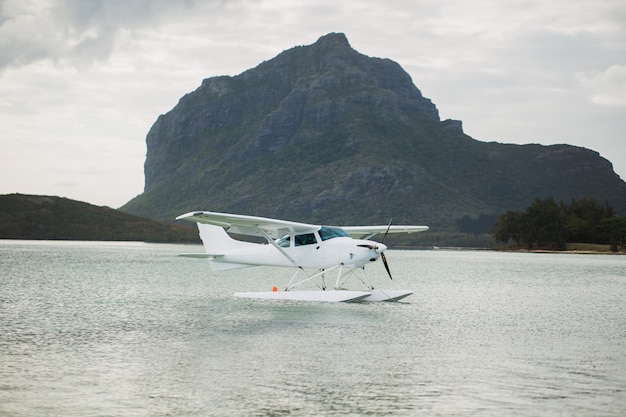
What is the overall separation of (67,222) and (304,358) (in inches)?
5184

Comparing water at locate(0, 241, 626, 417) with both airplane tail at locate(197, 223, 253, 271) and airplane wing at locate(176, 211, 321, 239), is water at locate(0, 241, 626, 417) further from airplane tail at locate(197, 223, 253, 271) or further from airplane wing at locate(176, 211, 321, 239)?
airplane wing at locate(176, 211, 321, 239)

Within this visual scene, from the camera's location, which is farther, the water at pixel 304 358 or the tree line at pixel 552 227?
the tree line at pixel 552 227

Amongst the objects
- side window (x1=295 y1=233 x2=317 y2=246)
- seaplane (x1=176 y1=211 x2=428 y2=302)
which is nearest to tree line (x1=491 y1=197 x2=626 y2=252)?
seaplane (x1=176 y1=211 x2=428 y2=302)

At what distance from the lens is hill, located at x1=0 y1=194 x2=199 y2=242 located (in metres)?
135

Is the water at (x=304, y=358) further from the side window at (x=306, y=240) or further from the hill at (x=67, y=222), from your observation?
the hill at (x=67, y=222)

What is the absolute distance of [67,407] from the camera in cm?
961

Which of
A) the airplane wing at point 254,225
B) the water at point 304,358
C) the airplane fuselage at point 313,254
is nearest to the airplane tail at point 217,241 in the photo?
the airplane fuselage at point 313,254

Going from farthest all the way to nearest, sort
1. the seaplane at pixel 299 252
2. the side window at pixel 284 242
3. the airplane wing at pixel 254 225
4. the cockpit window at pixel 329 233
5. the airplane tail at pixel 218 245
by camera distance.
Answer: the airplane tail at pixel 218 245, the side window at pixel 284 242, the cockpit window at pixel 329 233, the seaplane at pixel 299 252, the airplane wing at pixel 254 225

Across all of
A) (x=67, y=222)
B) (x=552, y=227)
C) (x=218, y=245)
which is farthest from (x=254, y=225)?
(x=67, y=222)

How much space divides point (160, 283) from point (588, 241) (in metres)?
99.9

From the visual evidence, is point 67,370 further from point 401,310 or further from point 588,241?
point 588,241

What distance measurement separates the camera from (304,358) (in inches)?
533

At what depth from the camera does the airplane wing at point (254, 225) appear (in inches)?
849

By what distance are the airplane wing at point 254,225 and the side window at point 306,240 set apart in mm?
135
